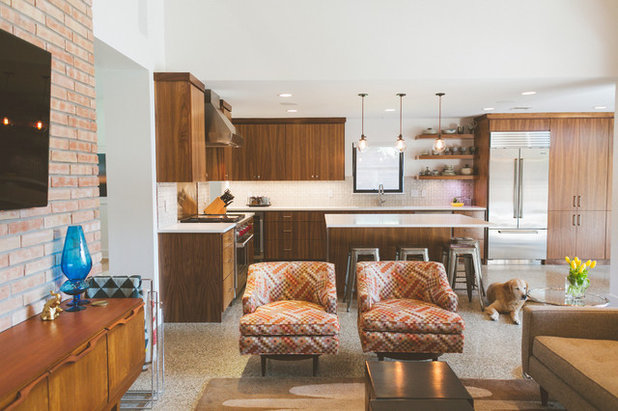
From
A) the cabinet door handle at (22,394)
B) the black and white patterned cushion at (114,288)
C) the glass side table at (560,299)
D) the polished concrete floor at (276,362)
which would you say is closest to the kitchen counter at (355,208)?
the polished concrete floor at (276,362)

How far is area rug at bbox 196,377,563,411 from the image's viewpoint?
2898mm

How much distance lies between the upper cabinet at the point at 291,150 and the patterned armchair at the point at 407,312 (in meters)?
4.60

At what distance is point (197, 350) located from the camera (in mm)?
3891

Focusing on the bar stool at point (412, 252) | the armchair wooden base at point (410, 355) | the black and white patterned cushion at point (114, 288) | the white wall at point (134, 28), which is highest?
the white wall at point (134, 28)

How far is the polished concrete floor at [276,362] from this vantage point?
10.9 ft

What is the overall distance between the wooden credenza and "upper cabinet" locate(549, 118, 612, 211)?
23.4 feet

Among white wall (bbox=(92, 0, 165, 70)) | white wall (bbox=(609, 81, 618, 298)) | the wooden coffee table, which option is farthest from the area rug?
white wall (bbox=(92, 0, 165, 70))

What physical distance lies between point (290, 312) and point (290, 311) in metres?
0.02

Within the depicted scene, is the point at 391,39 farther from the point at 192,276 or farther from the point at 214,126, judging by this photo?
the point at 192,276

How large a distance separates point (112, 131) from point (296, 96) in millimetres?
2465

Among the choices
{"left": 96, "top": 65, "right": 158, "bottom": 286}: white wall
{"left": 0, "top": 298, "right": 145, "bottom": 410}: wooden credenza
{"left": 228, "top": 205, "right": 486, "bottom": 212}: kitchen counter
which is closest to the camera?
{"left": 0, "top": 298, "right": 145, "bottom": 410}: wooden credenza

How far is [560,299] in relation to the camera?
151 inches

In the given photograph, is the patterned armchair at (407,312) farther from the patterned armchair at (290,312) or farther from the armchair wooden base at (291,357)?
the armchair wooden base at (291,357)

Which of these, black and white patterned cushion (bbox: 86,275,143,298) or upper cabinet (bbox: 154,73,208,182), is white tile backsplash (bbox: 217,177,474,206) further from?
black and white patterned cushion (bbox: 86,275,143,298)
